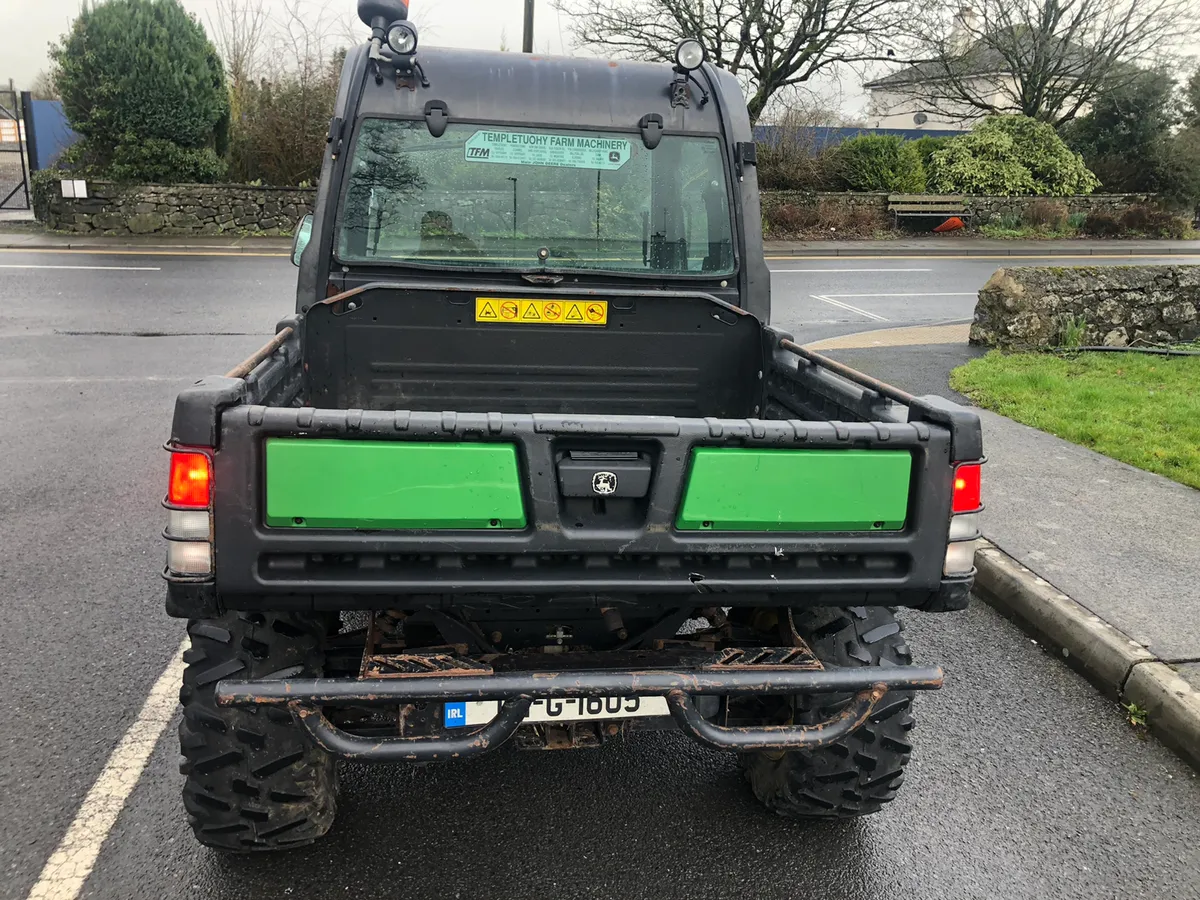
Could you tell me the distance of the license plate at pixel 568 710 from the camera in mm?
2312

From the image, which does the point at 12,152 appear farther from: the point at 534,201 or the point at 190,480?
the point at 190,480

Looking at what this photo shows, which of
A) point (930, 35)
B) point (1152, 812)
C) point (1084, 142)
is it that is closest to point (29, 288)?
point (1152, 812)

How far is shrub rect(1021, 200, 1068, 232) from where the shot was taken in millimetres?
25016

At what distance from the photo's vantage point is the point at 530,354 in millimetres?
3674

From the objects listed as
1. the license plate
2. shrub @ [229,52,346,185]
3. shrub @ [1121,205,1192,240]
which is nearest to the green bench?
shrub @ [1121,205,1192,240]

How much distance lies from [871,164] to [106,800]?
24.8m

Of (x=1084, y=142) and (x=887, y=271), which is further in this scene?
(x=1084, y=142)

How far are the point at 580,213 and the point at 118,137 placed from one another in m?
18.2

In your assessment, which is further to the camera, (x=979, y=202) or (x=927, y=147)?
(x=927, y=147)

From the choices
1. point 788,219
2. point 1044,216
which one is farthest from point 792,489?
point 1044,216

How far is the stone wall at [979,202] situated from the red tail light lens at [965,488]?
21365 millimetres

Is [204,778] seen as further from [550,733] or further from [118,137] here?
[118,137]

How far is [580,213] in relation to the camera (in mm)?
3844

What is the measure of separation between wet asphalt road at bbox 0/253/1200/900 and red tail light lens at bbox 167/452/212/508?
3.88ft
